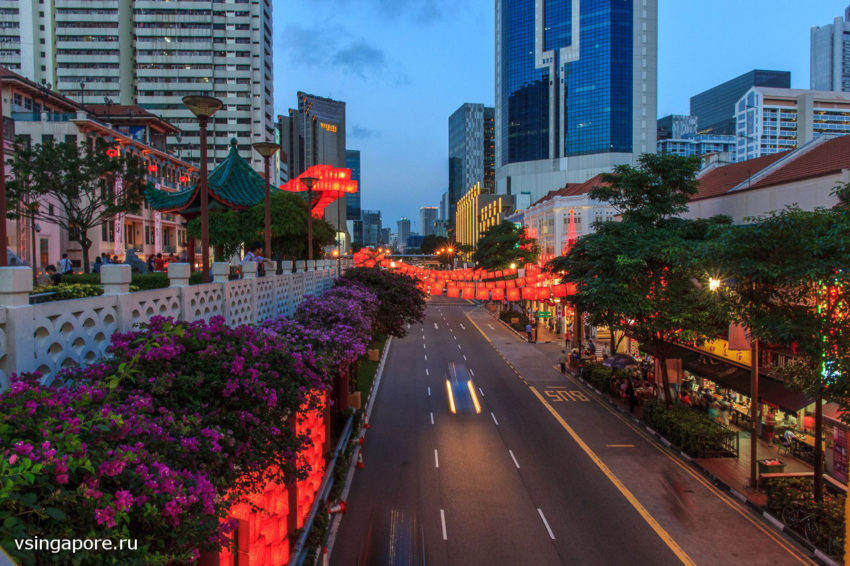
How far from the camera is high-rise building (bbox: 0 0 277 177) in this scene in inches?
3167

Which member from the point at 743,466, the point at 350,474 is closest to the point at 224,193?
the point at 350,474

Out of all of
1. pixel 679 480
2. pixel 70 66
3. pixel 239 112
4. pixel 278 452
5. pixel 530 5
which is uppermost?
pixel 530 5

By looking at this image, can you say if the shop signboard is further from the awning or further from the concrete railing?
the concrete railing

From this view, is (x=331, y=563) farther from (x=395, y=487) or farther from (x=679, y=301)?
(x=679, y=301)

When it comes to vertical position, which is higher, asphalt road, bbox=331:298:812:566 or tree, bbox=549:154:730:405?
tree, bbox=549:154:730:405

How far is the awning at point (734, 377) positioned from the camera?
19.2 m

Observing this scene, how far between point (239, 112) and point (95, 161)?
224 ft

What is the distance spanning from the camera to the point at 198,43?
83.9 meters

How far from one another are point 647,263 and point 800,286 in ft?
32.8

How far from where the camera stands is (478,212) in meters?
146

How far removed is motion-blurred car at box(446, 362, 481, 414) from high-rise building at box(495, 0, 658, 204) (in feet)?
310

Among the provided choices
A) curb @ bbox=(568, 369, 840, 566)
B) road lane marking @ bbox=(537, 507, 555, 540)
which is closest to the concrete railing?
road lane marking @ bbox=(537, 507, 555, 540)

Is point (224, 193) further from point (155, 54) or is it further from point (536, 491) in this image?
point (155, 54)

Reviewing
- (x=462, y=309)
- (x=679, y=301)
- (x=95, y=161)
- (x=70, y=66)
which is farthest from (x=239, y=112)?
(x=679, y=301)
